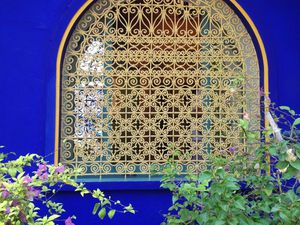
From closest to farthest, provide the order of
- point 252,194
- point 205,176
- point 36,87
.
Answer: point 205,176 → point 252,194 → point 36,87

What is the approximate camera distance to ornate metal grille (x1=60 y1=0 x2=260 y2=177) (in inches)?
126

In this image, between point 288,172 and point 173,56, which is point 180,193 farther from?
point 173,56

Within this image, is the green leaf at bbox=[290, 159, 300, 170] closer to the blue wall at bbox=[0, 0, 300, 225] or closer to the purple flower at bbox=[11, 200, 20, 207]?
the blue wall at bbox=[0, 0, 300, 225]

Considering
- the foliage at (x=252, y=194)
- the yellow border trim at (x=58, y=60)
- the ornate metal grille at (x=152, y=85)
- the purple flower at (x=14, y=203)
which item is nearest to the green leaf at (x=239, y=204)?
the foliage at (x=252, y=194)

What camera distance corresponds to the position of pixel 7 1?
3.17m

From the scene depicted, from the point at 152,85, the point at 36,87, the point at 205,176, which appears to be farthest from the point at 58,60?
the point at 205,176

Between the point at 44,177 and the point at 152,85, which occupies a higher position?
the point at 152,85

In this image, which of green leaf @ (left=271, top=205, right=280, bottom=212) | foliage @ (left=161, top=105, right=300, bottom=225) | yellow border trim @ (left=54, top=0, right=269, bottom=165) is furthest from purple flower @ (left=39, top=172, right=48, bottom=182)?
green leaf @ (left=271, top=205, right=280, bottom=212)

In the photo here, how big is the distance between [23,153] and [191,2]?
72.9 inches

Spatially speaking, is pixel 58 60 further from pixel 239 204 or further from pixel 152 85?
pixel 239 204

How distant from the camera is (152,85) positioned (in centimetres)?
326

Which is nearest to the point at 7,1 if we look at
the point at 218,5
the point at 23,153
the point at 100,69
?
the point at 100,69

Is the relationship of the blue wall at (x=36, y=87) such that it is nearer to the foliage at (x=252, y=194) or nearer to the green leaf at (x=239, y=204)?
the foliage at (x=252, y=194)

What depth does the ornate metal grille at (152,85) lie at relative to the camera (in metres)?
3.20
